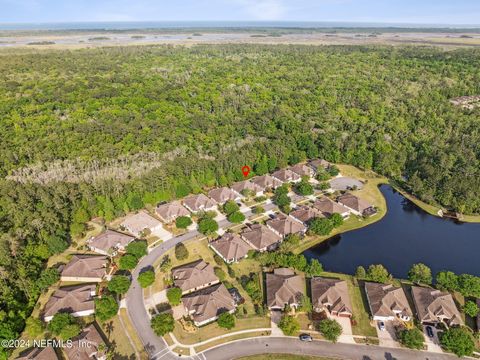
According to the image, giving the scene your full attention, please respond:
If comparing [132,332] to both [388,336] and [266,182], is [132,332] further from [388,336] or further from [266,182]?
[266,182]

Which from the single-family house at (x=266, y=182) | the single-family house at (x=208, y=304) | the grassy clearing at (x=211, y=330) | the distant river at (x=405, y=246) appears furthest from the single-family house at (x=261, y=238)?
the single-family house at (x=266, y=182)

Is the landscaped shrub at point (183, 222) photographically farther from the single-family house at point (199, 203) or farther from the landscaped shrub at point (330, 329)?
the landscaped shrub at point (330, 329)

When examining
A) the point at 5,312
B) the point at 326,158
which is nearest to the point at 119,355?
the point at 5,312

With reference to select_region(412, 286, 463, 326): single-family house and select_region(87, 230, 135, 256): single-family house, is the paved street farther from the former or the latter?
select_region(87, 230, 135, 256): single-family house

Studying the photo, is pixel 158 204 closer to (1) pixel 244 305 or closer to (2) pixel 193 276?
(2) pixel 193 276

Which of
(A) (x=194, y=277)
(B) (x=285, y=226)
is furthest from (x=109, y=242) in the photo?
(B) (x=285, y=226)
